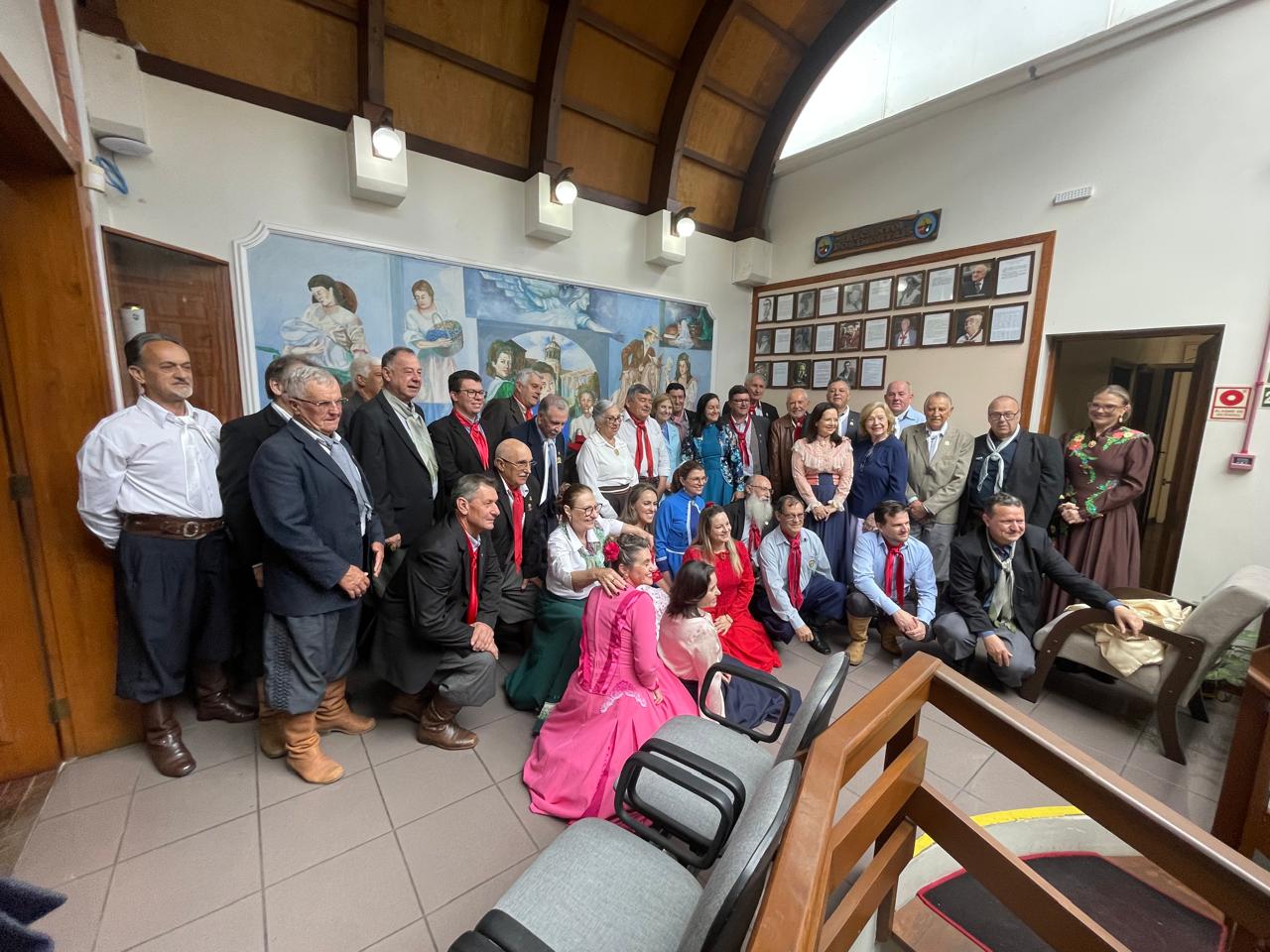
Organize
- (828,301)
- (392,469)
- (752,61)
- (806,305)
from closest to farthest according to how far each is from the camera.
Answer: (392,469) → (752,61) → (828,301) → (806,305)

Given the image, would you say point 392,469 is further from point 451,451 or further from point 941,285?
point 941,285

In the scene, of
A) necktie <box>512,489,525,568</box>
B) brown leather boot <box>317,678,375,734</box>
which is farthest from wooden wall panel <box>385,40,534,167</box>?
brown leather boot <box>317,678,375,734</box>

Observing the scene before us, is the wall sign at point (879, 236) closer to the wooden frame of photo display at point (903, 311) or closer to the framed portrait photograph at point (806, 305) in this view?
the wooden frame of photo display at point (903, 311)

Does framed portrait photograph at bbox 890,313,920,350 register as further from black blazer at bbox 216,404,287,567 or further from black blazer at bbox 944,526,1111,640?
black blazer at bbox 216,404,287,567

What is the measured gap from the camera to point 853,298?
5.95 m

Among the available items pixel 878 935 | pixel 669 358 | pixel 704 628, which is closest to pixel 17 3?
pixel 704 628

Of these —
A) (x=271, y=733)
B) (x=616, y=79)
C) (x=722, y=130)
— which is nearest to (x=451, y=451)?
(x=271, y=733)

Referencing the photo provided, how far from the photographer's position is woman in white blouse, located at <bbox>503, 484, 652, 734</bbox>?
2.70m

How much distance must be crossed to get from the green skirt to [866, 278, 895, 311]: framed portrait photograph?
493 centimetres

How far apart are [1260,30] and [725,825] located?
627cm

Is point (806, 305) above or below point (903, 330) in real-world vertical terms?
above

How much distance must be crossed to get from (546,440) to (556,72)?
11.9 feet

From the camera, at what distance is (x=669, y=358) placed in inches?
251

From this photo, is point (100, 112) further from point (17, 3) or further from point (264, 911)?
point (264, 911)
